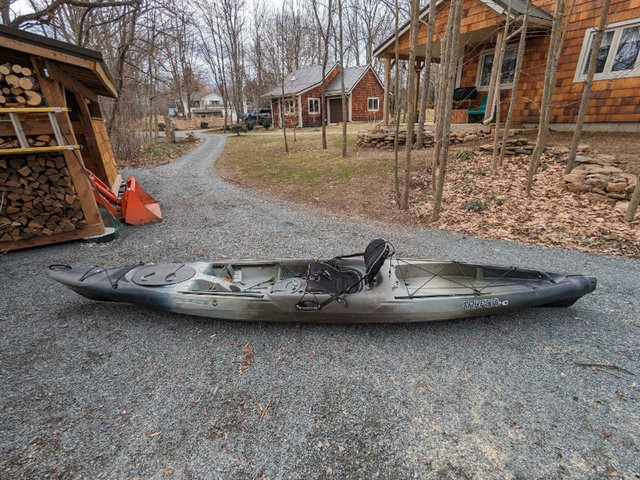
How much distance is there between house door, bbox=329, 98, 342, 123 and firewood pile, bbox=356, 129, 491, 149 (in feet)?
51.9

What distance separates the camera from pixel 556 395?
2.58 m

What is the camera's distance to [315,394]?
2.65 meters

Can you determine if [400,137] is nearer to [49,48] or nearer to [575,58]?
[575,58]

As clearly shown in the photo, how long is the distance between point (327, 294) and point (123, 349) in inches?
86.2

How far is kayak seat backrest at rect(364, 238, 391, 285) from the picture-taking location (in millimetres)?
3207

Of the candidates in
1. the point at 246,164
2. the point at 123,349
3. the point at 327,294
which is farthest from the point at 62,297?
the point at 246,164

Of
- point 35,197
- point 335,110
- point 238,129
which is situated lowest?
point 35,197

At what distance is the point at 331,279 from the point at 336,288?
0.20m

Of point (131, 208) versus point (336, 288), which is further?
point (131, 208)

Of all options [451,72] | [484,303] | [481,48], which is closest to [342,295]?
[484,303]

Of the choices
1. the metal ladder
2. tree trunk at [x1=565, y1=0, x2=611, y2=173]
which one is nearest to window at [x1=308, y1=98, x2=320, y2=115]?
tree trunk at [x1=565, y1=0, x2=611, y2=173]

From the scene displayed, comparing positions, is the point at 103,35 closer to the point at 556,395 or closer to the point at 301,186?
the point at 301,186

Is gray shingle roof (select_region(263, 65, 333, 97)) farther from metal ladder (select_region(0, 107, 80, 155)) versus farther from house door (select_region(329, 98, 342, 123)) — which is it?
metal ladder (select_region(0, 107, 80, 155))

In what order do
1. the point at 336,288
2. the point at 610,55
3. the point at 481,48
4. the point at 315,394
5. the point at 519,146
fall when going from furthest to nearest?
the point at 481,48 < the point at 519,146 < the point at 610,55 < the point at 336,288 < the point at 315,394
